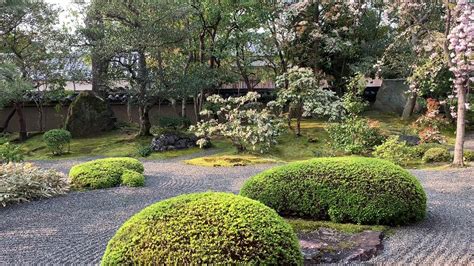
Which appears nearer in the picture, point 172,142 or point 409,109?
point 172,142

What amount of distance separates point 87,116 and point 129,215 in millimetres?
10824

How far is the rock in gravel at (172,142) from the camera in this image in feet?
41.3

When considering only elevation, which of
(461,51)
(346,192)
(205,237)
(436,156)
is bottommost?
(436,156)

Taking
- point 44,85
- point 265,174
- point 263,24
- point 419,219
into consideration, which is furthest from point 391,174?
point 44,85

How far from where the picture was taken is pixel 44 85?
15.7m

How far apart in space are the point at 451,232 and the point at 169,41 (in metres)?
9.76

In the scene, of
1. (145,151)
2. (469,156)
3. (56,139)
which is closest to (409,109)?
(469,156)

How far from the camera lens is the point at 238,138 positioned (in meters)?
11.5

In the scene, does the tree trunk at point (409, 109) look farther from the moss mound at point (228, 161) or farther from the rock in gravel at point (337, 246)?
the rock in gravel at point (337, 246)

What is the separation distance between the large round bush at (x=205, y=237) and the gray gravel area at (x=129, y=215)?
1088 millimetres

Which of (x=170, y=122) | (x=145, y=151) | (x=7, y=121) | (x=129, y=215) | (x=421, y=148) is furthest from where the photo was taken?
(x=7, y=121)

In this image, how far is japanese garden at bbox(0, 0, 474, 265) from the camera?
11.8 ft

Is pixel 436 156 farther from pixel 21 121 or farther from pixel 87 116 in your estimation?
pixel 21 121

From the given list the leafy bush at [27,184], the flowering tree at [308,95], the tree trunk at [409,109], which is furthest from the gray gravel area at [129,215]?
the tree trunk at [409,109]
